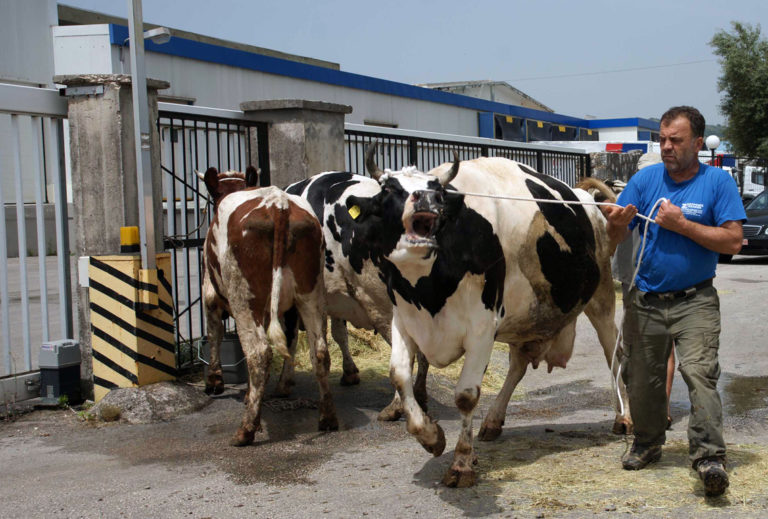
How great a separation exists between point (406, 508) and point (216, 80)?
60.6 feet

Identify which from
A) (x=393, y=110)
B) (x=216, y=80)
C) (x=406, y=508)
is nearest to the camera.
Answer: (x=406, y=508)

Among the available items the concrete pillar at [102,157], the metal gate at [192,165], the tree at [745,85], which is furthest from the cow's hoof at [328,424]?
the tree at [745,85]

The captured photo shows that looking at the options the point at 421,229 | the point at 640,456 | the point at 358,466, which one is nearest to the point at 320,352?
the point at 358,466

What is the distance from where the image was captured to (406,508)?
4.76m

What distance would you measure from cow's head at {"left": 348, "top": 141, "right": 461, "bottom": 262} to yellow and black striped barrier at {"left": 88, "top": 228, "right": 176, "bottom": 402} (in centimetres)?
301

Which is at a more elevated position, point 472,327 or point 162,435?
point 472,327

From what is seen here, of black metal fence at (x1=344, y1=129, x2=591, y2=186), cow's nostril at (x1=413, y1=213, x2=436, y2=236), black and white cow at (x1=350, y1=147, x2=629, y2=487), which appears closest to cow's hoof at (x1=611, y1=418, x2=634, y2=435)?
black and white cow at (x1=350, y1=147, x2=629, y2=487)

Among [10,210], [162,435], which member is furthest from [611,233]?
[10,210]

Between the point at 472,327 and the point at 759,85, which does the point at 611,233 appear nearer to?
the point at 472,327

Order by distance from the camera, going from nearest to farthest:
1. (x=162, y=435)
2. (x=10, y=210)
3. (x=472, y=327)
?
(x=472, y=327) < (x=162, y=435) < (x=10, y=210)

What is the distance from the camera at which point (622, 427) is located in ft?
20.8

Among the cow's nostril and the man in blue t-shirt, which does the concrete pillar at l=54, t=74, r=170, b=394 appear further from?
the man in blue t-shirt

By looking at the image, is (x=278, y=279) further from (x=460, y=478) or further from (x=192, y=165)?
(x=192, y=165)

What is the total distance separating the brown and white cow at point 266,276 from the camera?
6348 mm
